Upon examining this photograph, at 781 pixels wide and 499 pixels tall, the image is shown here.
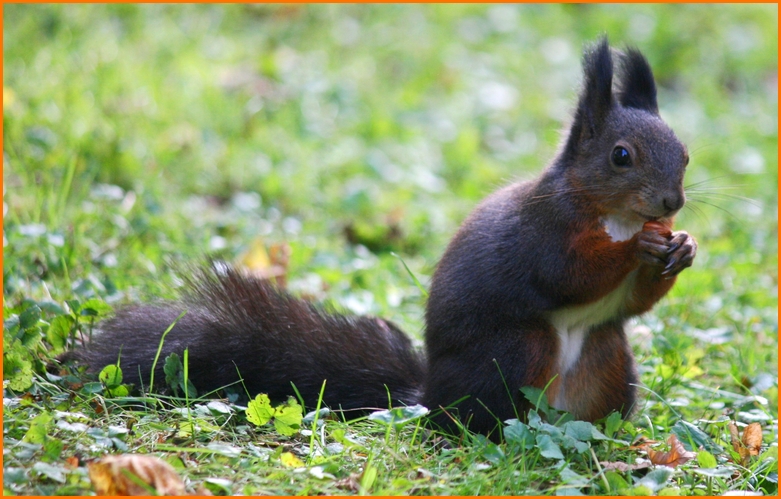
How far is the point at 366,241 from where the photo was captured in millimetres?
3682

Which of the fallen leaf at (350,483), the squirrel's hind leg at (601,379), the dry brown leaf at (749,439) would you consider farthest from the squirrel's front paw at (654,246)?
the fallen leaf at (350,483)

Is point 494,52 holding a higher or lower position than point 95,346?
higher

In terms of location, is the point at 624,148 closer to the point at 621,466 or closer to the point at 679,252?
the point at 679,252

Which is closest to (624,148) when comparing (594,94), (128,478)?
(594,94)

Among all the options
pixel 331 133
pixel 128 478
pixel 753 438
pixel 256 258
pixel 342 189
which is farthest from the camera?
pixel 331 133

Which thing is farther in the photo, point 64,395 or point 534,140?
point 534,140

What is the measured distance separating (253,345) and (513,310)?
662 mm

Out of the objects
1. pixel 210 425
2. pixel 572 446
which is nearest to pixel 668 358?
pixel 572 446

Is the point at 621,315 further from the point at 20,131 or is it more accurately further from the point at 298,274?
the point at 20,131

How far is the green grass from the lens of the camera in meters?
1.93

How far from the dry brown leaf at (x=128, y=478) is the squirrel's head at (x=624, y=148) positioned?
48.3 inches

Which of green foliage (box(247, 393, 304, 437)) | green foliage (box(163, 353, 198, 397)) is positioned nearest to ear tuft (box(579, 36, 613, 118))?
green foliage (box(247, 393, 304, 437))

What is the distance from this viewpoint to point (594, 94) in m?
2.31

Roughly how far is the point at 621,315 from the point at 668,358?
315 millimetres
